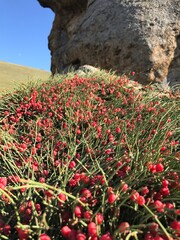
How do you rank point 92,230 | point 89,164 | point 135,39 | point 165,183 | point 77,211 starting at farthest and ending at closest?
point 135,39 → point 89,164 → point 165,183 → point 77,211 → point 92,230

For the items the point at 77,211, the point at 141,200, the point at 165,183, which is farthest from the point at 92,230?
the point at 165,183

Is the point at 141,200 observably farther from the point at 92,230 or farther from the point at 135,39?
the point at 135,39

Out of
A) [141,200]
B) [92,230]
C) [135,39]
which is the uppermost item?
[135,39]

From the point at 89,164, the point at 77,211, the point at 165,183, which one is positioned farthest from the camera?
the point at 89,164

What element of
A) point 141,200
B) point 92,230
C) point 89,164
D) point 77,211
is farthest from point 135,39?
point 92,230

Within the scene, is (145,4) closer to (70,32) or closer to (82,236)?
(70,32)

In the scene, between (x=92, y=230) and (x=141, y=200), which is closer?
(x=92, y=230)

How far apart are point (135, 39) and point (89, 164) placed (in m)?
5.93

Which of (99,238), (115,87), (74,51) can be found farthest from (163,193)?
(74,51)

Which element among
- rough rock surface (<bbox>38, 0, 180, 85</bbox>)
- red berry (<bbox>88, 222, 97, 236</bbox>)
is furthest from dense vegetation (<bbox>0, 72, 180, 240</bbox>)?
rough rock surface (<bbox>38, 0, 180, 85</bbox>)

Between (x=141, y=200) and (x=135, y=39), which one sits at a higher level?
(x=135, y=39)

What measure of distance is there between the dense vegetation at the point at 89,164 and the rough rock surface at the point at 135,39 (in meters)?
2.01

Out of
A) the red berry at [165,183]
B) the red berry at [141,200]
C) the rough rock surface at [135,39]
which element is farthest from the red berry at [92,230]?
the rough rock surface at [135,39]

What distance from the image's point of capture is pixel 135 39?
25.5 feet
